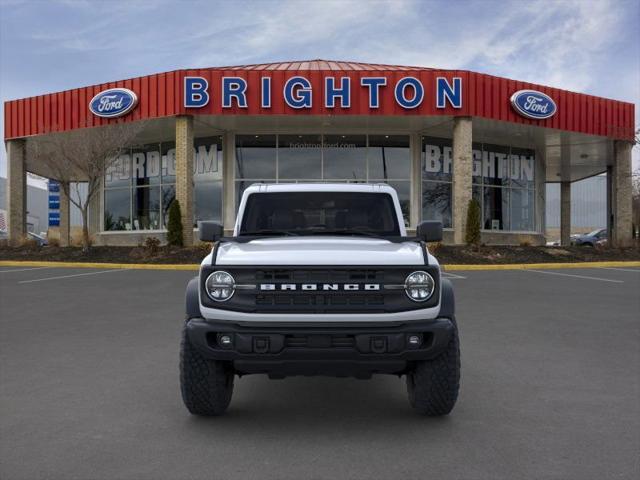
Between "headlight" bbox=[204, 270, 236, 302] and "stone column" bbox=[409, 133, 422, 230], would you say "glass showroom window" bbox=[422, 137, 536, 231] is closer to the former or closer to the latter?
"stone column" bbox=[409, 133, 422, 230]

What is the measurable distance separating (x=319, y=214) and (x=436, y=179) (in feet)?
69.0

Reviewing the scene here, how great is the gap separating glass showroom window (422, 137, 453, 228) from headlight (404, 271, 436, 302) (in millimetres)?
21659

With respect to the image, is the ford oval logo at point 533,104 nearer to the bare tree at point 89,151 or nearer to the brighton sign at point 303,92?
the brighton sign at point 303,92

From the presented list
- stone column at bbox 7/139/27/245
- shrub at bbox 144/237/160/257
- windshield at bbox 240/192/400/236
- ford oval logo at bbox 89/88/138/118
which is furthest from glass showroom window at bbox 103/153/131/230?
windshield at bbox 240/192/400/236

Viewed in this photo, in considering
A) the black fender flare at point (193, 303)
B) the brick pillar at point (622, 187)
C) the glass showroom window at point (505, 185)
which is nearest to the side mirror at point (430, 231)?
the black fender flare at point (193, 303)

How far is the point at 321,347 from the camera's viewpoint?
142 inches

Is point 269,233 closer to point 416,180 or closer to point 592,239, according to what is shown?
point 416,180

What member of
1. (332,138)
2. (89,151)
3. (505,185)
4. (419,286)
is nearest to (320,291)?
(419,286)

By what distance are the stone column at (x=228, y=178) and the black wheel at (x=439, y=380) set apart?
21.1 m

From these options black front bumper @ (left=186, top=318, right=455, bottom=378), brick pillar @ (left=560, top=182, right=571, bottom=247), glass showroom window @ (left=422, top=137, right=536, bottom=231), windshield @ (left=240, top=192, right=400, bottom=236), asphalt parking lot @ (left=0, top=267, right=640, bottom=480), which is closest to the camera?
asphalt parking lot @ (left=0, top=267, right=640, bottom=480)

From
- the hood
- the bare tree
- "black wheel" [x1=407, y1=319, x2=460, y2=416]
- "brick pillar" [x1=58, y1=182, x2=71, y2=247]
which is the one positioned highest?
the bare tree

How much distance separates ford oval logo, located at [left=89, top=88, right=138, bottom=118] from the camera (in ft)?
71.8

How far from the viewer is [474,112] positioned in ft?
69.7

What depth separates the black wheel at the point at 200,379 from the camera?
390 centimetres
